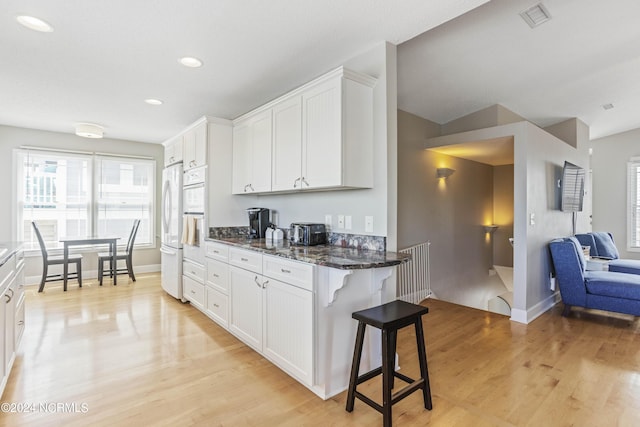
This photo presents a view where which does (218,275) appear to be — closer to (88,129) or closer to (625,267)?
(88,129)

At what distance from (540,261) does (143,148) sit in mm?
6712

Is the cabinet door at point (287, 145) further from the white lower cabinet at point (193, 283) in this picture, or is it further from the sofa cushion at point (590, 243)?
the sofa cushion at point (590, 243)

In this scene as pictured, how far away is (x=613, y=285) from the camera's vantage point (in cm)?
360

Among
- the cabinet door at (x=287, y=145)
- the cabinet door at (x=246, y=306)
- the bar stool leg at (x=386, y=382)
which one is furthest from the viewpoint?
the cabinet door at (x=287, y=145)

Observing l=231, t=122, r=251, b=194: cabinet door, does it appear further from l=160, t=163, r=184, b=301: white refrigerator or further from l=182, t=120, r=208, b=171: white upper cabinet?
l=160, t=163, r=184, b=301: white refrigerator

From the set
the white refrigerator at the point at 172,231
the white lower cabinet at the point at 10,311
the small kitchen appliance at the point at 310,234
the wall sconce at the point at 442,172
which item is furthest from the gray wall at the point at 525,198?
the white lower cabinet at the point at 10,311

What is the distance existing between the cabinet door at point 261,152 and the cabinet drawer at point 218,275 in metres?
0.86

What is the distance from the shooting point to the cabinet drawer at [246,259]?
8.62ft

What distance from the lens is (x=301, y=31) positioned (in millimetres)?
2281

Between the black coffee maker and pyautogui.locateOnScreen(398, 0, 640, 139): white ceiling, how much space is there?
219 centimetres

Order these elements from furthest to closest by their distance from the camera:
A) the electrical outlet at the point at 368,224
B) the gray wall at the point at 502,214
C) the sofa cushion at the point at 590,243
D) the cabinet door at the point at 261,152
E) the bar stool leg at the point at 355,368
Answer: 1. the gray wall at the point at 502,214
2. the sofa cushion at the point at 590,243
3. the cabinet door at the point at 261,152
4. the electrical outlet at the point at 368,224
5. the bar stool leg at the point at 355,368

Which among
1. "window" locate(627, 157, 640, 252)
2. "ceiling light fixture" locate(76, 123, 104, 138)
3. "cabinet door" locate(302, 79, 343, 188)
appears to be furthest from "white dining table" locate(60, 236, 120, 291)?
"window" locate(627, 157, 640, 252)

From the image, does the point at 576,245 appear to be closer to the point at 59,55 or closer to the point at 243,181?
the point at 243,181

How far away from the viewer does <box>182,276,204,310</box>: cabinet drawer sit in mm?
3749
